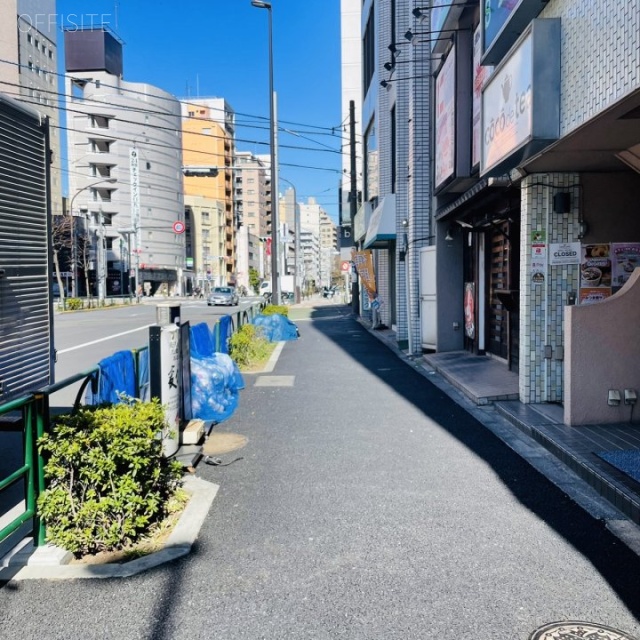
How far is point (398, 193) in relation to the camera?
56.1 feet

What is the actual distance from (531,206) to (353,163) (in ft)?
73.5

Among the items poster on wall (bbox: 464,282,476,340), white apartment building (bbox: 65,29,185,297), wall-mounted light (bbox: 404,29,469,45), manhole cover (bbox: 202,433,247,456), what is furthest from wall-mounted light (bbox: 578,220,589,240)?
white apartment building (bbox: 65,29,185,297)

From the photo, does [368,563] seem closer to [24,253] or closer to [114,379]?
[114,379]

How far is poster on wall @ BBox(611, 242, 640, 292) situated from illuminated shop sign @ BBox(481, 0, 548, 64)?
2831mm

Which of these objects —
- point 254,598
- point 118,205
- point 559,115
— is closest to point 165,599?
point 254,598

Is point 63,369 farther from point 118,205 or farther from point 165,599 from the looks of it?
point 118,205

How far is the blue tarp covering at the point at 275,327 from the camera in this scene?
711 inches

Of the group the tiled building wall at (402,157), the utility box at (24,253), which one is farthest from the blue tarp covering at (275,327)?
the utility box at (24,253)

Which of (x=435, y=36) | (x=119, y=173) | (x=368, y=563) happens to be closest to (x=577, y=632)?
(x=368, y=563)

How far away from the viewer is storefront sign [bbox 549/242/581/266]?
739cm

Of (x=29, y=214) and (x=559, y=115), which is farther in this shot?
(x=559, y=115)

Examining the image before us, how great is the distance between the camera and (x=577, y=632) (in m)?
2.95

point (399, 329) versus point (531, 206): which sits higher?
point (531, 206)

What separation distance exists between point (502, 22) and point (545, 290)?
331 cm
